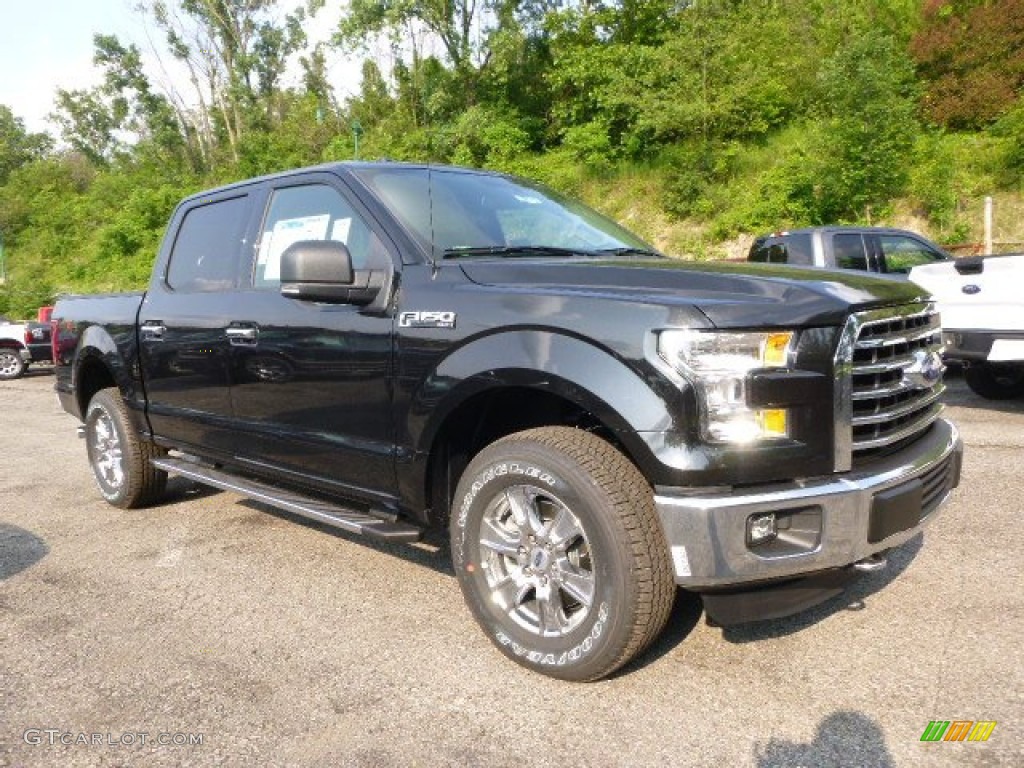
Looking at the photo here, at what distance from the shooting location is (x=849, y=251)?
923 cm

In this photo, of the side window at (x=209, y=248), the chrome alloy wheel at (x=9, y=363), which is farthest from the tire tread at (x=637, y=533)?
the chrome alloy wheel at (x=9, y=363)

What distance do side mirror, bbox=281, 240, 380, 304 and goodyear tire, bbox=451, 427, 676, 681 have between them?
86cm

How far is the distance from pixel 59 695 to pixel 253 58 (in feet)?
154

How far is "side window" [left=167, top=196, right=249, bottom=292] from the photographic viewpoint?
13.9 feet

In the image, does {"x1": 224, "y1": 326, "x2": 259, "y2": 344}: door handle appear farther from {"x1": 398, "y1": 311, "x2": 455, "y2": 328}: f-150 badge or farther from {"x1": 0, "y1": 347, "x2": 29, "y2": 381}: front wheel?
{"x1": 0, "y1": 347, "x2": 29, "y2": 381}: front wheel

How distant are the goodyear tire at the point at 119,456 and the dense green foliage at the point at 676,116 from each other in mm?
16326

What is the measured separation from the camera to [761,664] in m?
2.79

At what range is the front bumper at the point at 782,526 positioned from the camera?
2340mm

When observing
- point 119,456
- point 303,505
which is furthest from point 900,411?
point 119,456

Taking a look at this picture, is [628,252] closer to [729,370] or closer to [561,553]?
[729,370]

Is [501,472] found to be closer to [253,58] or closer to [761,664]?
[761,664]

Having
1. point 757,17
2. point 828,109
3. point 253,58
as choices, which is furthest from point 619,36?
point 253,58

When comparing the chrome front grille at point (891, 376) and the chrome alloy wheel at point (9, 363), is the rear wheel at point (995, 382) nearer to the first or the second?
the chrome front grille at point (891, 376)

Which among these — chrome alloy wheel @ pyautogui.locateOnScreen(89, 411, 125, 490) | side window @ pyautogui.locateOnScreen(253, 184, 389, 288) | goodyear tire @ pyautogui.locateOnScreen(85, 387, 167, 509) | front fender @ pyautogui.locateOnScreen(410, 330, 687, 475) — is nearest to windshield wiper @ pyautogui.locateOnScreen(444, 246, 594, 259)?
side window @ pyautogui.locateOnScreen(253, 184, 389, 288)
